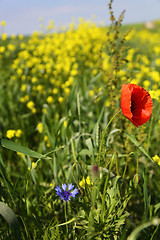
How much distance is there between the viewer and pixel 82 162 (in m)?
1.17

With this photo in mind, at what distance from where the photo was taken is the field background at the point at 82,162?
1053 mm

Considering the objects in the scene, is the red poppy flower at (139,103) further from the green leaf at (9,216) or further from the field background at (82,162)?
the green leaf at (9,216)

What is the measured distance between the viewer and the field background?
105cm

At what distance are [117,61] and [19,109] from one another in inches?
57.8

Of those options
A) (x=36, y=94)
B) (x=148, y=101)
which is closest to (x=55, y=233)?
(x=148, y=101)

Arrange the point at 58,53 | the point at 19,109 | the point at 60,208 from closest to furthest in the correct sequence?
the point at 60,208, the point at 19,109, the point at 58,53

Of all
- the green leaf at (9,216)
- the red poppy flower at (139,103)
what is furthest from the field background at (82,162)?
the red poppy flower at (139,103)

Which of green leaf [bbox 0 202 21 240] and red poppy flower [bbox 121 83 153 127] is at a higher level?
red poppy flower [bbox 121 83 153 127]

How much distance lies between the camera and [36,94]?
3.17 m

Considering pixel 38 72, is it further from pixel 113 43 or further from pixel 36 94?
pixel 113 43

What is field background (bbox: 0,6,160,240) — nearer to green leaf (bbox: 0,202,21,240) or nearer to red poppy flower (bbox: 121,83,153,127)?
green leaf (bbox: 0,202,21,240)

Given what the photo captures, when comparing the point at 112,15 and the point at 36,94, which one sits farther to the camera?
the point at 36,94

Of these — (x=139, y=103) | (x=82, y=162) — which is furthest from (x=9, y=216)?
(x=139, y=103)

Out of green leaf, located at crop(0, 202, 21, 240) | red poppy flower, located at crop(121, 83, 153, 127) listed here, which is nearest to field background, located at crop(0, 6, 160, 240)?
green leaf, located at crop(0, 202, 21, 240)
